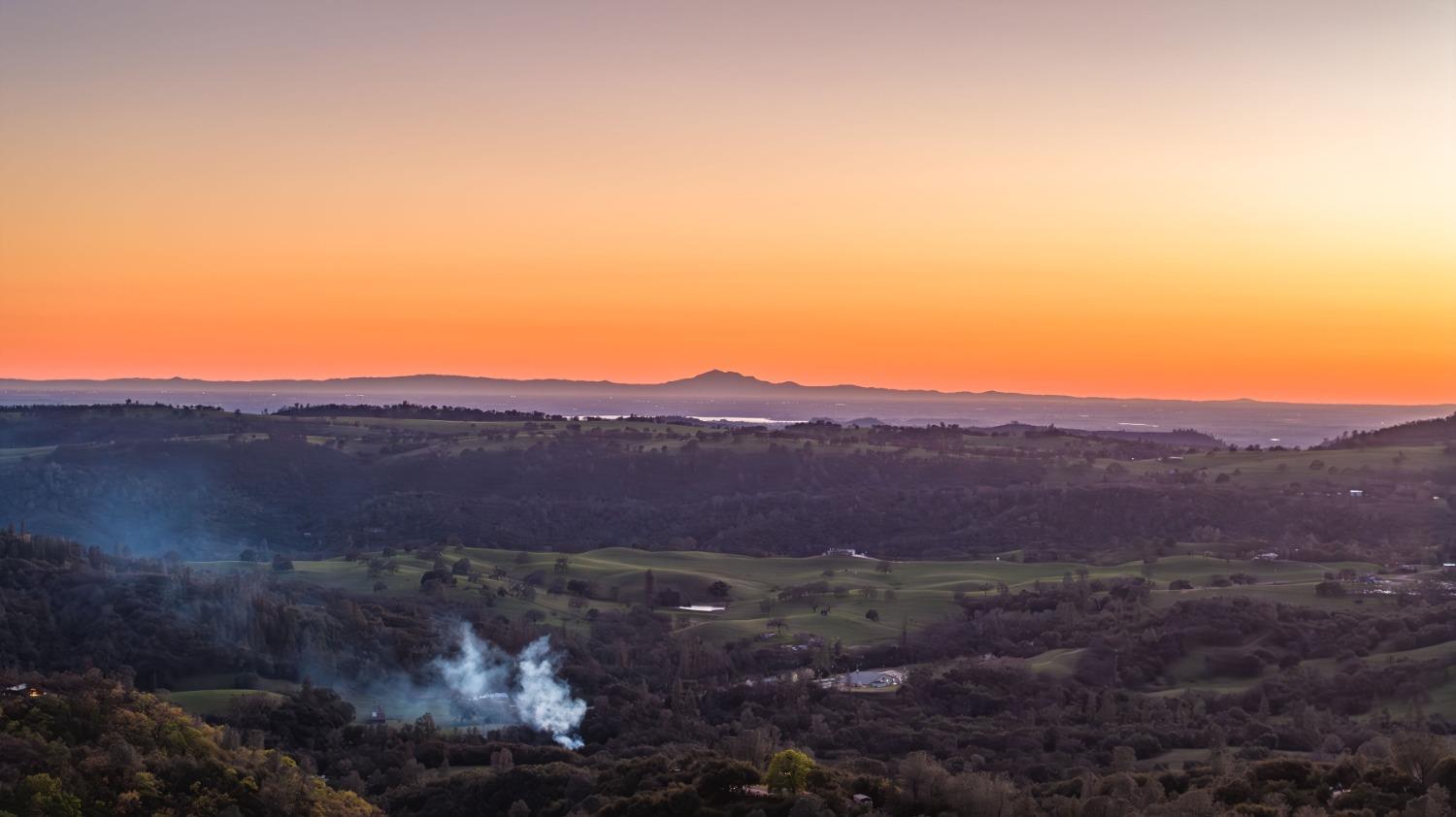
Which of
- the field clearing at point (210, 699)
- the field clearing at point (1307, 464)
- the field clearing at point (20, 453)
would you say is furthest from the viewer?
the field clearing at point (20, 453)

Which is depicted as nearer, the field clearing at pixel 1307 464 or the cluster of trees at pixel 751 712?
the cluster of trees at pixel 751 712

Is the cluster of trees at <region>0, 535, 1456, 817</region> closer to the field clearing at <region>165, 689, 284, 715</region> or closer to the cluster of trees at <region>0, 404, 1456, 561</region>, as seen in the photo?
the field clearing at <region>165, 689, 284, 715</region>

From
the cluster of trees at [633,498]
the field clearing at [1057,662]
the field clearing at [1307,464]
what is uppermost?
the field clearing at [1307,464]

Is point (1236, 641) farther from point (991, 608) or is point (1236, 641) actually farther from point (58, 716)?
point (58, 716)

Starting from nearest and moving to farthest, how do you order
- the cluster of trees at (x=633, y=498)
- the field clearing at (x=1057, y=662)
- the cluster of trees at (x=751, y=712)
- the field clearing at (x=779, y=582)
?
the cluster of trees at (x=751, y=712) → the field clearing at (x=1057, y=662) → the field clearing at (x=779, y=582) → the cluster of trees at (x=633, y=498)

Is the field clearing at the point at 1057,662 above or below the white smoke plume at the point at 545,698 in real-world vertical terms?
above

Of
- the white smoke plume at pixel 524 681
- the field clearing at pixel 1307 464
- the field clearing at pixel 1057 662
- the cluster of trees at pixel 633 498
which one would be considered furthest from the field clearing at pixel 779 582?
the field clearing at pixel 1307 464

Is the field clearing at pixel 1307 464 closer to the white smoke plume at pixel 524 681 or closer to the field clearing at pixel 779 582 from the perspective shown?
the field clearing at pixel 779 582

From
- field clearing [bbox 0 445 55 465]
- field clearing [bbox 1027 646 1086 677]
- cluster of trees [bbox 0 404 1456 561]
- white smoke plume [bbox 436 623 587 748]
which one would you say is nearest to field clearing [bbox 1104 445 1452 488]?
cluster of trees [bbox 0 404 1456 561]

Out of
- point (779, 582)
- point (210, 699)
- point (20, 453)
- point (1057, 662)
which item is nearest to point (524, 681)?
point (210, 699)

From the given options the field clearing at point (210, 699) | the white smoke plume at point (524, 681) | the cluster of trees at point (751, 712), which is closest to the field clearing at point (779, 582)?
the cluster of trees at point (751, 712)
